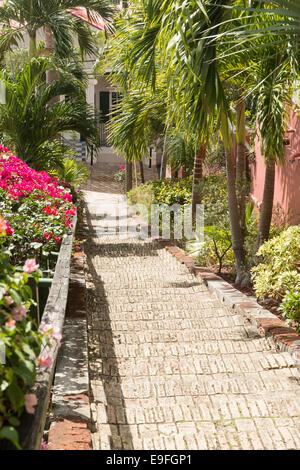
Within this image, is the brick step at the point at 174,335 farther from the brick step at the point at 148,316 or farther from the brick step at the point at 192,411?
the brick step at the point at 192,411

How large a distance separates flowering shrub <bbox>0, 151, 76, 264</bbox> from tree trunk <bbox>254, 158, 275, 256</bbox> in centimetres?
230

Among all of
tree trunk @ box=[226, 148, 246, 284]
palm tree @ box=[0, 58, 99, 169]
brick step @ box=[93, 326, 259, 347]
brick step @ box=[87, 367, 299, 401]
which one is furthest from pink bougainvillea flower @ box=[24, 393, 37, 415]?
palm tree @ box=[0, 58, 99, 169]

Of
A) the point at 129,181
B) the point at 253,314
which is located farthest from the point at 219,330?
the point at 129,181

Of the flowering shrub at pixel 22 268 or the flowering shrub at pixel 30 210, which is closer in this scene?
the flowering shrub at pixel 22 268

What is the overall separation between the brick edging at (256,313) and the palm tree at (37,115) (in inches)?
108

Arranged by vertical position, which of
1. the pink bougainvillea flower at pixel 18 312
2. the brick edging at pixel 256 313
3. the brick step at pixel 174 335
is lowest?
the brick step at pixel 174 335

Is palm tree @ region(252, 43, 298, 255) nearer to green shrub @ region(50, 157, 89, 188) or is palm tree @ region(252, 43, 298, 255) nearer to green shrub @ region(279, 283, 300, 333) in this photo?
green shrub @ region(279, 283, 300, 333)

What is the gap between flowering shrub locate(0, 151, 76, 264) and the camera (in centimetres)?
512

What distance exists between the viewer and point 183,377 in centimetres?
432

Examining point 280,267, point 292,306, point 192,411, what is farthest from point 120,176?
point 192,411

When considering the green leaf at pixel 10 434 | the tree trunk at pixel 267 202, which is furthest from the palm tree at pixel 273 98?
the green leaf at pixel 10 434

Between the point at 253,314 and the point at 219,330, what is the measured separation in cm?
43

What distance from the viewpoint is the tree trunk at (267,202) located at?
6.97 m
